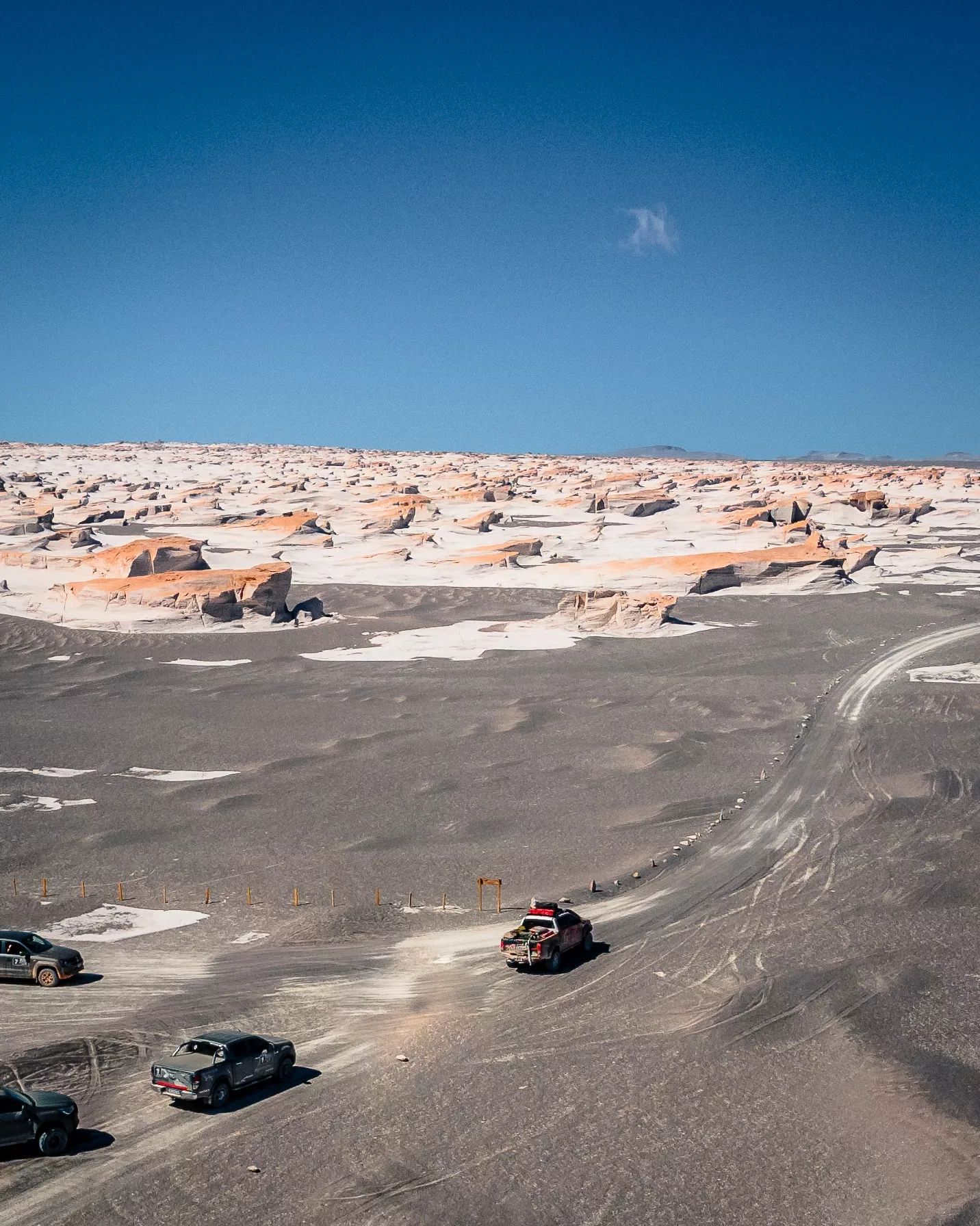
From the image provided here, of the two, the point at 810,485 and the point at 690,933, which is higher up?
the point at 810,485

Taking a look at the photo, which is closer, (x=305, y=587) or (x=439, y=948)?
(x=439, y=948)

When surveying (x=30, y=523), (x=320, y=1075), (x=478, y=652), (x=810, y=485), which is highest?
(x=810, y=485)

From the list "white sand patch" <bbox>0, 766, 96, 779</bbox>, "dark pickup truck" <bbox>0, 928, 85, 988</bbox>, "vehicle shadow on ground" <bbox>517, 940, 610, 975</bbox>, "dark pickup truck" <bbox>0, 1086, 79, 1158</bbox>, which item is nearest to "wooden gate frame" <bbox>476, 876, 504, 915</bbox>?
"vehicle shadow on ground" <bbox>517, 940, 610, 975</bbox>

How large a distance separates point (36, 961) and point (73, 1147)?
6.55 m

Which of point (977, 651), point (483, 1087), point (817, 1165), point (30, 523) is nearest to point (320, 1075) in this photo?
point (483, 1087)

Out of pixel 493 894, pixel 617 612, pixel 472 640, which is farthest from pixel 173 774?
pixel 617 612

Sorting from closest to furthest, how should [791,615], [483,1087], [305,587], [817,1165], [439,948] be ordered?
[817,1165] → [483,1087] → [439,948] → [791,615] → [305,587]

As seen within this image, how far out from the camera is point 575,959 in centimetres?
2192

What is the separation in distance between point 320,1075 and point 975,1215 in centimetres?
943

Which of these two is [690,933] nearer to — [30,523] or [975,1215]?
[975,1215]

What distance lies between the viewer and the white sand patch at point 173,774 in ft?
115

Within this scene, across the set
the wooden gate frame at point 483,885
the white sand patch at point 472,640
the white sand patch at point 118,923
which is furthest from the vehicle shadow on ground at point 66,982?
the white sand patch at point 472,640

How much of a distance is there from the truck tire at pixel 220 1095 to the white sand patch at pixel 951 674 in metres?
40.8

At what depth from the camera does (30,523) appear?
3792 inches
